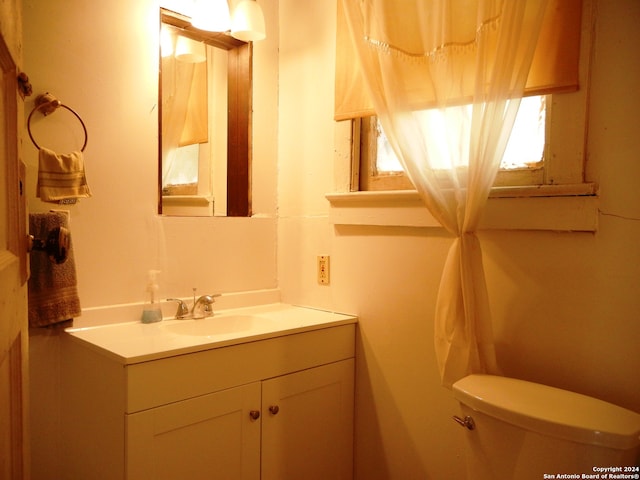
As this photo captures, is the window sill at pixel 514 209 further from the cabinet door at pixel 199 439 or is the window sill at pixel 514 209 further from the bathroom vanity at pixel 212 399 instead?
the cabinet door at pixel 199 439

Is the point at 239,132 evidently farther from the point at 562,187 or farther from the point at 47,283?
the point at 562,187

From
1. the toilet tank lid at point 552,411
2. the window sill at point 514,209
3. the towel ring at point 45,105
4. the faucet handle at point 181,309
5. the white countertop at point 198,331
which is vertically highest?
the towel ring at point 45,105

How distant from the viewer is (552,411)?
1011 mm

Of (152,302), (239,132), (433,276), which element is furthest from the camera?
(239,132)

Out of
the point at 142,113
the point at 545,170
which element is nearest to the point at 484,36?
the point at 545,170

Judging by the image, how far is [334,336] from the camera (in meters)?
1.69

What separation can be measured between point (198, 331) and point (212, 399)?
385 millimetres

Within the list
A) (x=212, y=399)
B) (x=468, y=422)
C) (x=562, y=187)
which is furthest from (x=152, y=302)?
(x=562, y=187)

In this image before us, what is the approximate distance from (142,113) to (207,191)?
1.27 ft

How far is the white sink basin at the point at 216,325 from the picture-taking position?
5.41 feet

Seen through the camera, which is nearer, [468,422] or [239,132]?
[468,422]

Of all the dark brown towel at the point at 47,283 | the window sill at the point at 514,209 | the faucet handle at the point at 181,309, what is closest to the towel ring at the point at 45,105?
the dark brown towel at the point at 47,283

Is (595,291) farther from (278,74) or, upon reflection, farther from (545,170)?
(278,74)

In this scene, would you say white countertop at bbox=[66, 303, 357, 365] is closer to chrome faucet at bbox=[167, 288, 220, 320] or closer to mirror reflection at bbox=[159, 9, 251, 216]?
chrome faucet at bbox=[167, 288, 220, 320]
